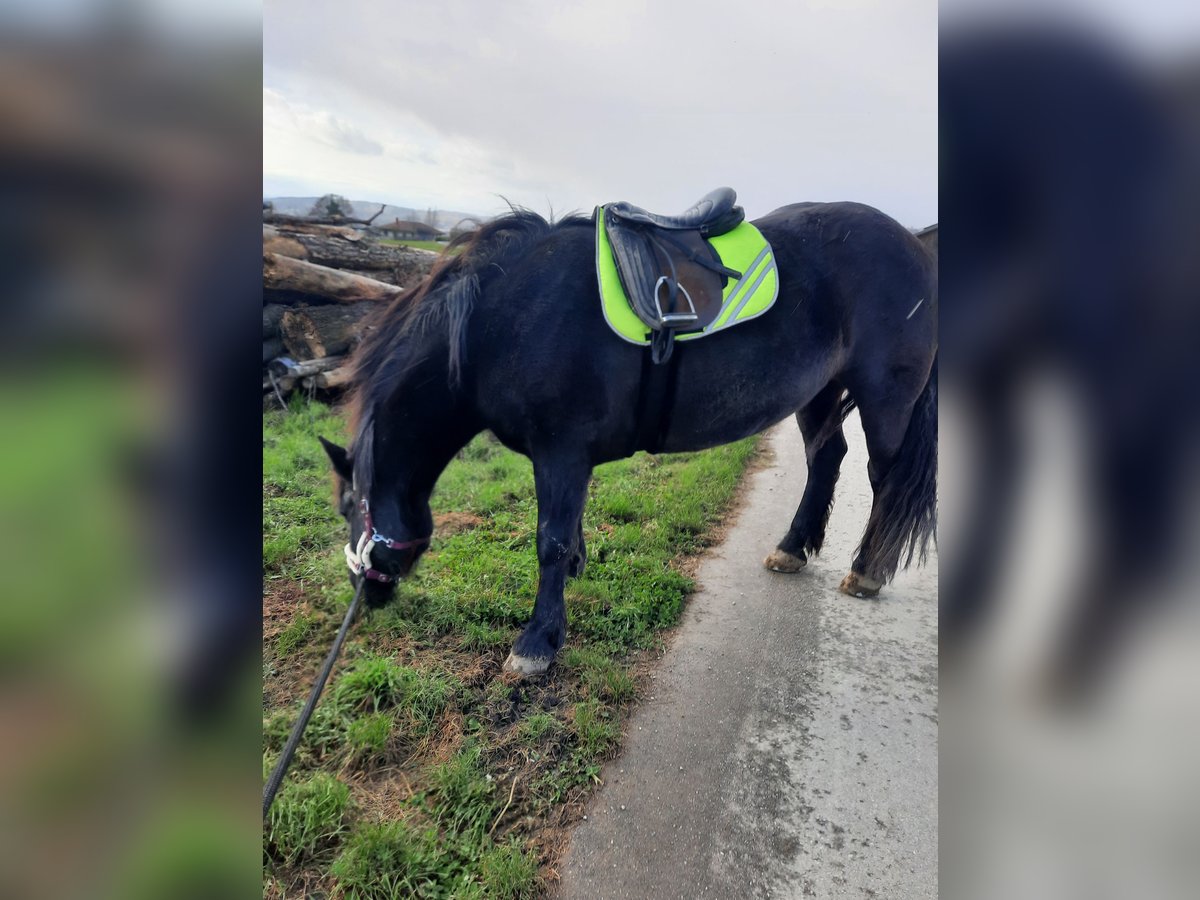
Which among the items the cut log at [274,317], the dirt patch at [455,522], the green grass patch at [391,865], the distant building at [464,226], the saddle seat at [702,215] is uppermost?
the saddle seat at [702,215]

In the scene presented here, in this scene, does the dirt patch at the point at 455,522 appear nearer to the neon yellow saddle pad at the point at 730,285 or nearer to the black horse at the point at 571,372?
the black horse at the point at 571,372

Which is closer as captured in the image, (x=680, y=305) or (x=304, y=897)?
(x=304, y=897)

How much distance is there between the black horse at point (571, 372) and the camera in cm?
232

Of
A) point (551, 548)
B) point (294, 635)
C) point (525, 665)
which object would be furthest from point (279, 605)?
point (551, 548)

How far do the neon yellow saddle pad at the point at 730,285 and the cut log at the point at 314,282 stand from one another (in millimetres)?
4548

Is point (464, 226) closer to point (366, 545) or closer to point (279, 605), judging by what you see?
point (366, 545)

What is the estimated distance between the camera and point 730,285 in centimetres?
245

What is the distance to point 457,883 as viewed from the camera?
1.60m
